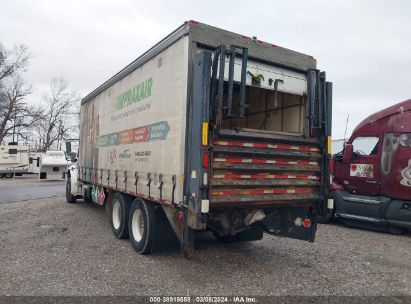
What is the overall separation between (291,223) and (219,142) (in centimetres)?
207

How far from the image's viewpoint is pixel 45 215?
35.9ft

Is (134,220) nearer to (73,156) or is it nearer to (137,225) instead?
(137,225)

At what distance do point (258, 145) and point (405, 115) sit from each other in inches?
210

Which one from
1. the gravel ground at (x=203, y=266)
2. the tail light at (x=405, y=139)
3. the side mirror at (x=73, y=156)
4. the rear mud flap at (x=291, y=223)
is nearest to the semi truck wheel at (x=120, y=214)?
the gravel ground at (x=203, y=266)

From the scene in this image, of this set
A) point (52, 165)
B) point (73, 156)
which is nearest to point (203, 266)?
point (73, 156)

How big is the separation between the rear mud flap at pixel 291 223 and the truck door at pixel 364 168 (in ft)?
13.1

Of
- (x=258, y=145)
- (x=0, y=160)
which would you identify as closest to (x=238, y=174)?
(x=258, y=145)

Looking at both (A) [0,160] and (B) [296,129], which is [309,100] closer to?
(B) [296,129]

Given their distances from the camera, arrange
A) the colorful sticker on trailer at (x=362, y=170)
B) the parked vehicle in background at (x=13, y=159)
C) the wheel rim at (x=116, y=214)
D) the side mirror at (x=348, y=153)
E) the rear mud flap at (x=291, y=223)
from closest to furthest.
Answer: the rear mud flap at (x=291, y=223) → the wheel rim at (x=116, y=214) → the colorful sticker on trailer at (x=362, y=170) → the side mirror at (x=348, y=153) → the parked vehicle in background at (x=13, y=159)

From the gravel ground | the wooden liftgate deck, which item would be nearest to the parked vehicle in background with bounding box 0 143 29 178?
the gravel ground

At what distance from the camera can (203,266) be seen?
620 centimetres

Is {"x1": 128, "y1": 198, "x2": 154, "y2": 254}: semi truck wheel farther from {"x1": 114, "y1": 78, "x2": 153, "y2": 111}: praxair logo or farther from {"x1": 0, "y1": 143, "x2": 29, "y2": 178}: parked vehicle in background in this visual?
{"x1": 0, "y1": 143, "x2": 29, "y2": 178}: parked vehicle in background

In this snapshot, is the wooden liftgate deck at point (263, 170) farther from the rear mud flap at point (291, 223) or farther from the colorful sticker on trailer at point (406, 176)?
the colorful sticker on trailer at point (406, 176)

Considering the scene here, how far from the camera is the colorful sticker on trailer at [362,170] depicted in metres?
9.72
